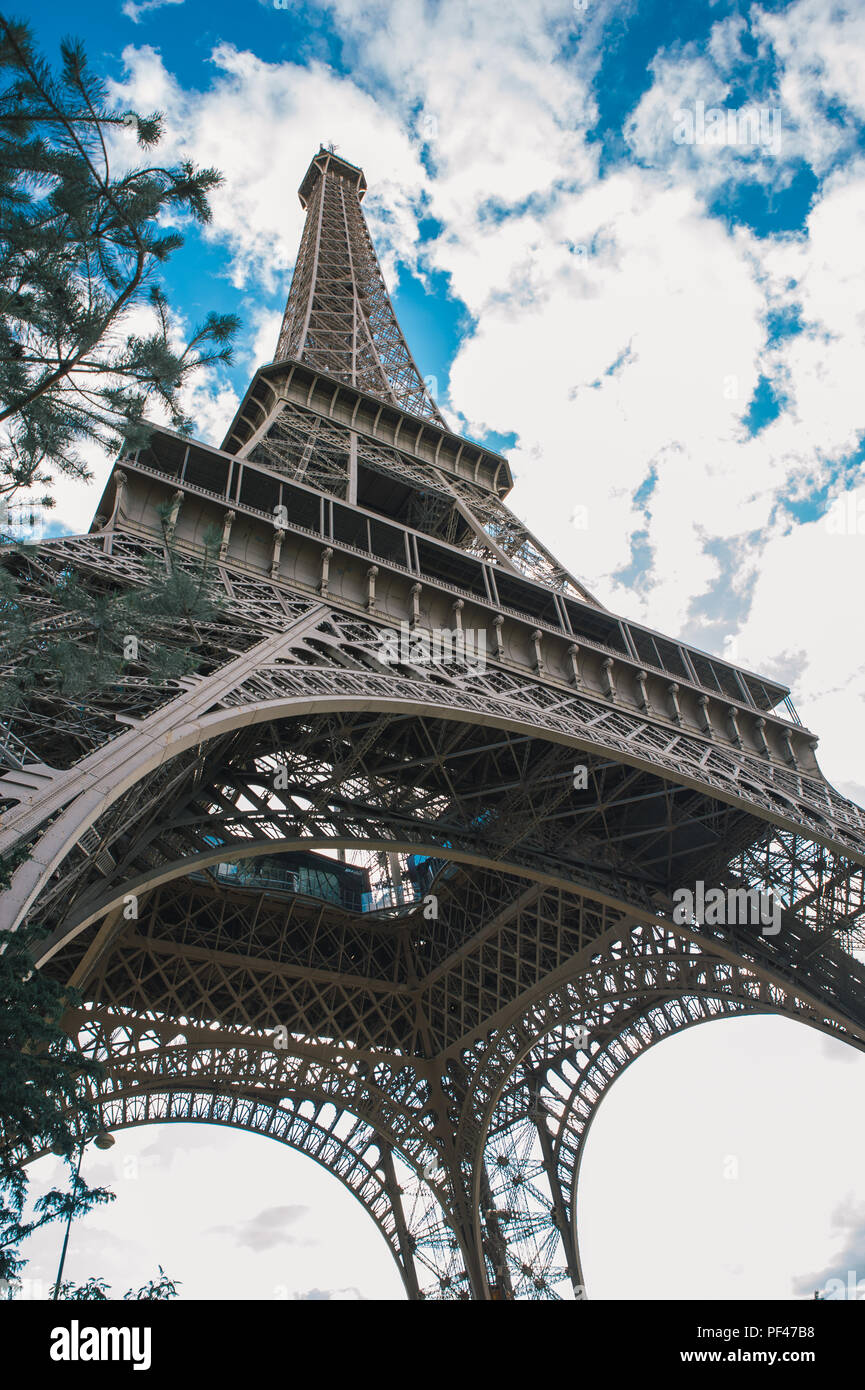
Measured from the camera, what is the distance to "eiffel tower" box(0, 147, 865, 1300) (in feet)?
44.8

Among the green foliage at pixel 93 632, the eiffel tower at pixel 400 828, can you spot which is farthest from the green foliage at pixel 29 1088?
the green foliage at pixel 93 632

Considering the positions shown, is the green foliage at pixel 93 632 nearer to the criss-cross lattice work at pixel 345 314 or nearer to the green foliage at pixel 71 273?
the green foliage at pixel 71 273

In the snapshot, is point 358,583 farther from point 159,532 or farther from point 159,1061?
point 159,1061

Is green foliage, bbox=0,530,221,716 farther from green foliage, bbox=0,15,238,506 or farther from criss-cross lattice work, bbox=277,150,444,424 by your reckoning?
criss-cross lattice work, bbox=277,150,444,424

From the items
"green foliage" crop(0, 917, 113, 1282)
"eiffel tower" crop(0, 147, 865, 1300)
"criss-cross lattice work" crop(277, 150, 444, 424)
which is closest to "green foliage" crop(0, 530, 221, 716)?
"eiffel tower" crop(0, 147, 865, 1300)

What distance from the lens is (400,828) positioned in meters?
19.0

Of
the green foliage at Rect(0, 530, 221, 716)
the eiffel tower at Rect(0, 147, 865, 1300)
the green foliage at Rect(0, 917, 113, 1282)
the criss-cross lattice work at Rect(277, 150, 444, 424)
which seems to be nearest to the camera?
the green foliage at Rect(0, 917, 113, 1282)

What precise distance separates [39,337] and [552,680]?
13.7 metres

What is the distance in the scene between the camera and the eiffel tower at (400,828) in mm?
13656

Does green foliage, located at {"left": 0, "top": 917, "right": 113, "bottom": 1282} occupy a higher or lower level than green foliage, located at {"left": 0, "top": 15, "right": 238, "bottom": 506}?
lower

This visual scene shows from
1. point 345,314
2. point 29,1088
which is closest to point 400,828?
point 29,1088

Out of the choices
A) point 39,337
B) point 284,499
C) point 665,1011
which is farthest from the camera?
point 665,1011
